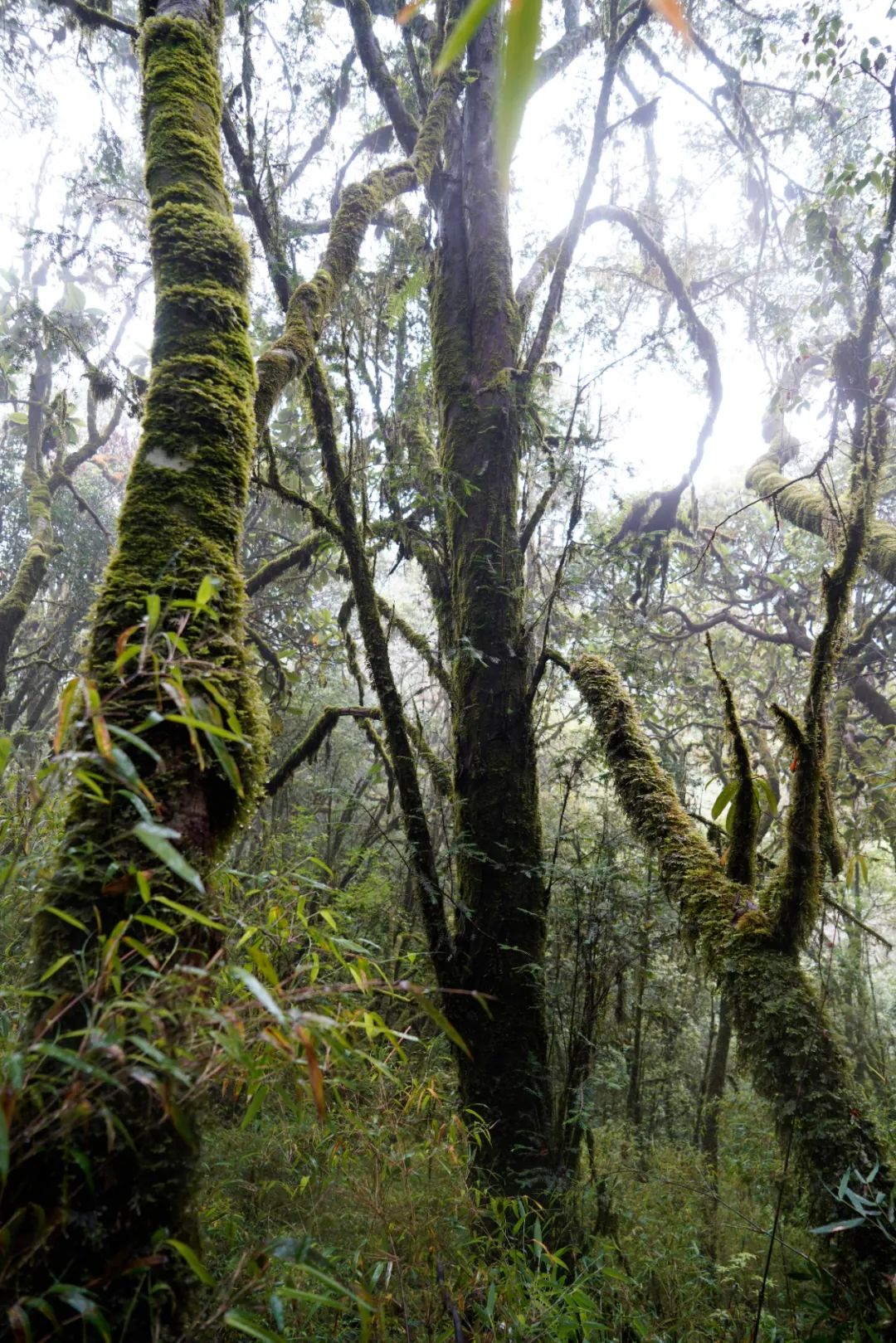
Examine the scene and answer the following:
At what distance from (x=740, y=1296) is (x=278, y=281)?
546cm

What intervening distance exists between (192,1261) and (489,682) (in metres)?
2.95

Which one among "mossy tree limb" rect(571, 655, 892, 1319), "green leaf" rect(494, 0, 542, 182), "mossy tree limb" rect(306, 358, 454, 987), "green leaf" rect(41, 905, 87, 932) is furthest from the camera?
"mossy tree limb" rect(306, 358, 454, 987)

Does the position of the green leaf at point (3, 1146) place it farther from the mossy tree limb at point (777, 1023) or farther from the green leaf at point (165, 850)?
the mossy tree limb at point (777, 1023)

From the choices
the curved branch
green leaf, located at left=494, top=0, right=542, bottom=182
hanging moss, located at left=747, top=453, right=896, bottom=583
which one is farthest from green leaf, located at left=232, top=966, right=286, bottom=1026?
hanging moss, located at left=747, top=453, right=896, bottom=583

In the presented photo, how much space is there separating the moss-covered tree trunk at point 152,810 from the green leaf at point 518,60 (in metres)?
0.77

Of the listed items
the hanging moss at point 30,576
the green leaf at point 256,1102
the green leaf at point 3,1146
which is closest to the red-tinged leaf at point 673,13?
the green leaf at point 3,1146

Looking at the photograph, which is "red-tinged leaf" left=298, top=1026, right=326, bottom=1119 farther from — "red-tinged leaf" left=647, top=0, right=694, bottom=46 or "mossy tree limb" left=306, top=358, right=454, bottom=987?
"mossy tree limb" left=306, top=358, right=454, bottom=987

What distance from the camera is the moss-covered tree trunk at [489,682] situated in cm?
307

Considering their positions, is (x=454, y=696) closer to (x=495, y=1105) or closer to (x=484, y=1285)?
(x=495, y=1105)

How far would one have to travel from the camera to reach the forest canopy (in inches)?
35.2

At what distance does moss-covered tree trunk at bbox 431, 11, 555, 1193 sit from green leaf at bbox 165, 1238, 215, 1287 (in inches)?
77.4

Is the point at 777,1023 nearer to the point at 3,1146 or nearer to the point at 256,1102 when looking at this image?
the point at 256,1102

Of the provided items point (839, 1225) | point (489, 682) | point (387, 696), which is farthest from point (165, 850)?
point (489, 682)

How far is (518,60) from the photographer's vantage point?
0.55 meters
